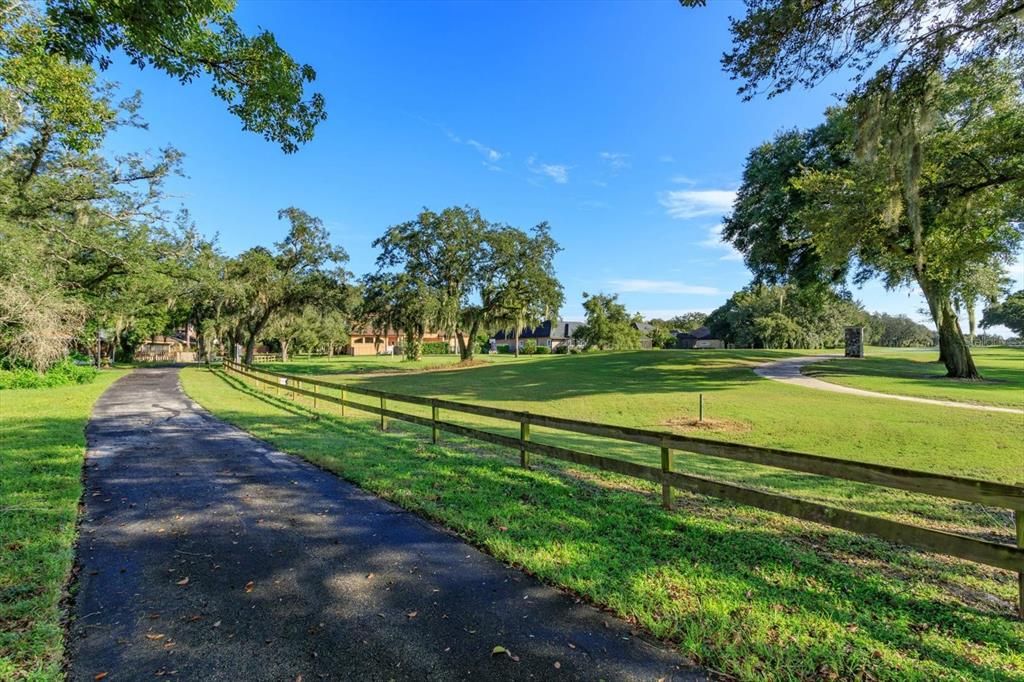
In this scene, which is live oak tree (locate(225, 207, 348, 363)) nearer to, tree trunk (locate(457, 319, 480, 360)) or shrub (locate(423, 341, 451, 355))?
tree trunk (locate(457, 319, 480, 360))

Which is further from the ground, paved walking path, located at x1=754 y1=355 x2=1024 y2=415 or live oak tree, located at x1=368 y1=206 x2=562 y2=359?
live oak tree, located at x1=368 y1=206 x2=562 y2=359

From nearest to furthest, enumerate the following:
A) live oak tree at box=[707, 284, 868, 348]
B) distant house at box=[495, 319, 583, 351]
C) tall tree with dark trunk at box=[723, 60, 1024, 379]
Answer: tall tree with dark trunk at box=[723, 60, 1024, 379] → live oak tree at box=[707, 284, 868, 348] → distant house at box=[495, 319, 583, 351]

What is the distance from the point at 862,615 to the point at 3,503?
750 cm

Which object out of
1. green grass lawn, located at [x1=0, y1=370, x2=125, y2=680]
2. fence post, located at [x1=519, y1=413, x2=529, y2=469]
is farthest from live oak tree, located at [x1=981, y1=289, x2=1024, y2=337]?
green grass lawn, located at [x1=0, y1=370, x2=125, y2=680]

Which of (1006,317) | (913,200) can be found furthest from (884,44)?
(1006,317)

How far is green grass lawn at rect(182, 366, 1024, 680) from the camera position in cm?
264

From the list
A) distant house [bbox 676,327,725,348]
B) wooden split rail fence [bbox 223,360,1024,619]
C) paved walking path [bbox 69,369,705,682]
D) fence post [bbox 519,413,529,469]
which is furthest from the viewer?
distant house [bbox 676,327,725,348]

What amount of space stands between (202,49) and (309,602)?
6.03 meters

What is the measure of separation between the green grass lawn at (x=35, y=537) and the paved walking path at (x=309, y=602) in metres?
0.14

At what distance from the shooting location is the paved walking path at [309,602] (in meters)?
2.51

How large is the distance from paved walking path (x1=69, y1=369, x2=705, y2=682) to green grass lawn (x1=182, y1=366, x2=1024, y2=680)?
0.35 m

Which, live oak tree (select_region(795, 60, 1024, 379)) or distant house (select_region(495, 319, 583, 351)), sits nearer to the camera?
live oak tree (select_region(795, 60, 1024, 379))

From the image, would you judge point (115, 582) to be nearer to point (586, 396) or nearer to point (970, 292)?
point (586, 396)

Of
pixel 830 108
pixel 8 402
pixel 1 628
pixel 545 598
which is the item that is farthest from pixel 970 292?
pixel 8 402
